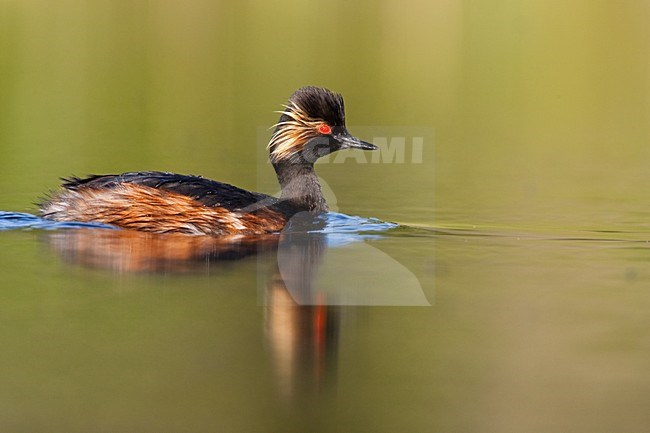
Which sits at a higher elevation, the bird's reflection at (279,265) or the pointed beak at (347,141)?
the pointed beak at (347,141)

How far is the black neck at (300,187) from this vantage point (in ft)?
31.7

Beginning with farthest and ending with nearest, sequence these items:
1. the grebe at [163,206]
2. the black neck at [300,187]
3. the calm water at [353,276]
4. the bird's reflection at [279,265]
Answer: the black neck at [300,187], the grebe at [163,206], the bird's reflection at [279,265], the calm water at [353,276]

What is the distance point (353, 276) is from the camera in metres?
7.23

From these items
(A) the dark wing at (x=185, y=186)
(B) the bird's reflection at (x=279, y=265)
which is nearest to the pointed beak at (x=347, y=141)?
(B) the bird's reflection at (x=279, y=265)

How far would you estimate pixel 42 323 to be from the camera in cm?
570

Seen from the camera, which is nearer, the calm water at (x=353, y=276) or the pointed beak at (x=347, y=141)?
the calm water at (x=353, y=276)

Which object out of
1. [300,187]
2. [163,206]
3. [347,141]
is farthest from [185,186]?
[347,141]

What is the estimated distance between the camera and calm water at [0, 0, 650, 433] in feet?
15.1

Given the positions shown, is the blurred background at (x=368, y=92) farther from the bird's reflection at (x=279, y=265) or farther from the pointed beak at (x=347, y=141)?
the bird's reflection at (x=279, y=265)

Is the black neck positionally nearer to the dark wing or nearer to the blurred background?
the blurred background

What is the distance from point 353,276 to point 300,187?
259cm

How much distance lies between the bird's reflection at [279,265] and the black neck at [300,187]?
16 cm

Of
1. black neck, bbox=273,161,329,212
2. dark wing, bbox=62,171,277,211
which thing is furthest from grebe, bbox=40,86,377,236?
black neck, bbox=273,161,329,212

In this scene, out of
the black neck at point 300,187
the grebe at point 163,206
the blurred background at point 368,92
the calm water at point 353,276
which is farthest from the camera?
the blurred background at point 368,92
